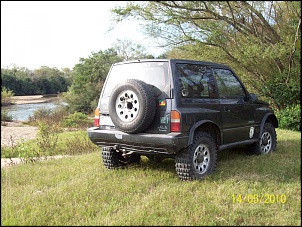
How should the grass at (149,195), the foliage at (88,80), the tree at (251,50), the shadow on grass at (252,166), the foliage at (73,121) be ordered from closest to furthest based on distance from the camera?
1. the grass at (149,195)
2. the shadow on grass at (252,166)
3. the tree at (251,50)
4. the foliage at (73,121)
5. the foliage at (88,80)

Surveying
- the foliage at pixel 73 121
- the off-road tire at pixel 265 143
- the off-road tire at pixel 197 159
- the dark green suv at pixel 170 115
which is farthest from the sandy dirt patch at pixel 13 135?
the off-road tire at pixel 265 143

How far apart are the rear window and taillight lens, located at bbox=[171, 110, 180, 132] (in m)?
0.40

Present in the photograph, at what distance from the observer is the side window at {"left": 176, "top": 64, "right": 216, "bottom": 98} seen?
4.55 m

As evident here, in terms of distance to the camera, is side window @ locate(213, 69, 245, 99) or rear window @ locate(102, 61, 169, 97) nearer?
rear window @ locate(102, 61, 169, 97)

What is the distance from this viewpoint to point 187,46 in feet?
37.9

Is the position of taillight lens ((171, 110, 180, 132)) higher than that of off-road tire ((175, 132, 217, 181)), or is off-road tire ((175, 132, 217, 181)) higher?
taillight lens ((171, 110, 180, 132))

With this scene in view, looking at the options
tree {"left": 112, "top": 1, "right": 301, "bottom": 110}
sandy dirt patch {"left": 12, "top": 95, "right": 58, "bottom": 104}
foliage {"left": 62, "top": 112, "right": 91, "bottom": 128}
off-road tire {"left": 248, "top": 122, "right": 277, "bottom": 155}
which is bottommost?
foliage {"left": 62, "top": 112, "right": 91, "bottom": 128}

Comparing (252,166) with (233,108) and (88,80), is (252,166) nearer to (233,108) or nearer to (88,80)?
(233,108)

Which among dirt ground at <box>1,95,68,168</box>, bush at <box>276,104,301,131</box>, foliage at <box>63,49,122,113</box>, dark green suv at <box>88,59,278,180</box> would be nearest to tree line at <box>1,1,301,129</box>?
bush at <box>276,104,301,131</box>

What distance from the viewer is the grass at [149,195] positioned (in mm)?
3109

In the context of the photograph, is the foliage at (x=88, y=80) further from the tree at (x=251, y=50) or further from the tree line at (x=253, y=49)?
the tree at (x=251, y=50)

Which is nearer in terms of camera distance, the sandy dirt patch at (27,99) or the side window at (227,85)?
the side window at (227,85)

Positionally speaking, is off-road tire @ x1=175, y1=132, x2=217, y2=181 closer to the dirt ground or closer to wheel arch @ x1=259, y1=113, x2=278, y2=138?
wheel arch @ x1=259, y1=113, x2=278, y2=138

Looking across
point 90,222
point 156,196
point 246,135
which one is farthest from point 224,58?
point 90,222
